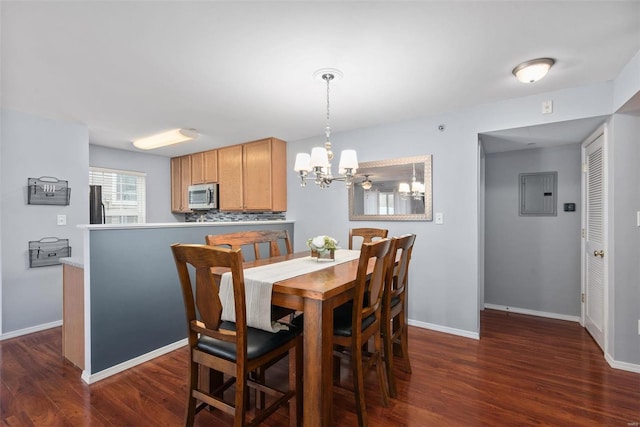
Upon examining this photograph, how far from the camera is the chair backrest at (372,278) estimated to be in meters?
1.56

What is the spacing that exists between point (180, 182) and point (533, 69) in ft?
16.2

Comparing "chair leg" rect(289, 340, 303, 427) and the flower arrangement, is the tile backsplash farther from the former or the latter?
"chair leg" rect(289, 340, 303, 427)

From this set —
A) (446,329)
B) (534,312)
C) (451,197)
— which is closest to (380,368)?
(446,329)

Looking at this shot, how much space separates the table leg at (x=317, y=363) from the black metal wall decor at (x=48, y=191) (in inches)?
130

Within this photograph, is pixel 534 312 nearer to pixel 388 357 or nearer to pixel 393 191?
pixel 393 191

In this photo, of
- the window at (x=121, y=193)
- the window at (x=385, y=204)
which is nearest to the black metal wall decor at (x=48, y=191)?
the window at (x=121, y=193)

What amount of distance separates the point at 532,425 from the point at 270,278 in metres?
1.67

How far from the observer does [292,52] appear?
6.50 ft

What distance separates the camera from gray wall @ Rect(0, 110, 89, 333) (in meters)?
2.98

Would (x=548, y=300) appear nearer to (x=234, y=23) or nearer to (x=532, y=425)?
(x=532, y=425)

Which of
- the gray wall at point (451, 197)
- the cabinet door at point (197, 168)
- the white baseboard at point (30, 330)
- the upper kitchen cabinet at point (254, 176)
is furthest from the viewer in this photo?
the cabinet door at point (197, 168)

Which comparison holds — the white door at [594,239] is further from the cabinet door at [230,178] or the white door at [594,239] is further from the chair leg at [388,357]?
the cabinet door at [230,178]

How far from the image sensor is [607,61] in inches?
82.7

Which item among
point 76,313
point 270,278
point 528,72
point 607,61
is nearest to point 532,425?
point 270,278
